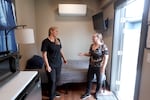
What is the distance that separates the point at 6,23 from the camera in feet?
7.92

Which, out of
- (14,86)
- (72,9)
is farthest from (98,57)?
(72,9)

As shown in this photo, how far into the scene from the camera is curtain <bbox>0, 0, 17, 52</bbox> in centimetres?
232

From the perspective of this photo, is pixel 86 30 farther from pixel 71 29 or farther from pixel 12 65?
pixel 12 65

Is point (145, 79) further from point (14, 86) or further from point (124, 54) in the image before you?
point (14, 86)

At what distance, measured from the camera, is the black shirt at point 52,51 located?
8.20 feet

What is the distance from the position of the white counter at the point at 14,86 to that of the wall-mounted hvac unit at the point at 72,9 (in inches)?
103

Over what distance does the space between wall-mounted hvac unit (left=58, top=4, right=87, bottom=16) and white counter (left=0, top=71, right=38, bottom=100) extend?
262 centimetres

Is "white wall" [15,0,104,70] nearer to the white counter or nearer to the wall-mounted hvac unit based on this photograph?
the wall-mounted hvac unit

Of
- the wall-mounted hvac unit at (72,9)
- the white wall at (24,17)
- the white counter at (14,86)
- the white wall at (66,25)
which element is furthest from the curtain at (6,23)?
the wall-mounted hvac unit at (72,9)

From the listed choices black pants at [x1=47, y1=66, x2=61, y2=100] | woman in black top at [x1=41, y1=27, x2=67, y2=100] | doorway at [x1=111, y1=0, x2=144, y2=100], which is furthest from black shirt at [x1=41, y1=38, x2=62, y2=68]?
doorway at [x1=111, y1=0, x2=144, y2=100]

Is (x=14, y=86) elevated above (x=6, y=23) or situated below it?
below

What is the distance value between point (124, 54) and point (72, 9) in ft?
6.46

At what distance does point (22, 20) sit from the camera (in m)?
3.18

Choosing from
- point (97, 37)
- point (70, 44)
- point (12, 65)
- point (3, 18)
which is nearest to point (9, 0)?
point (3, 18)
